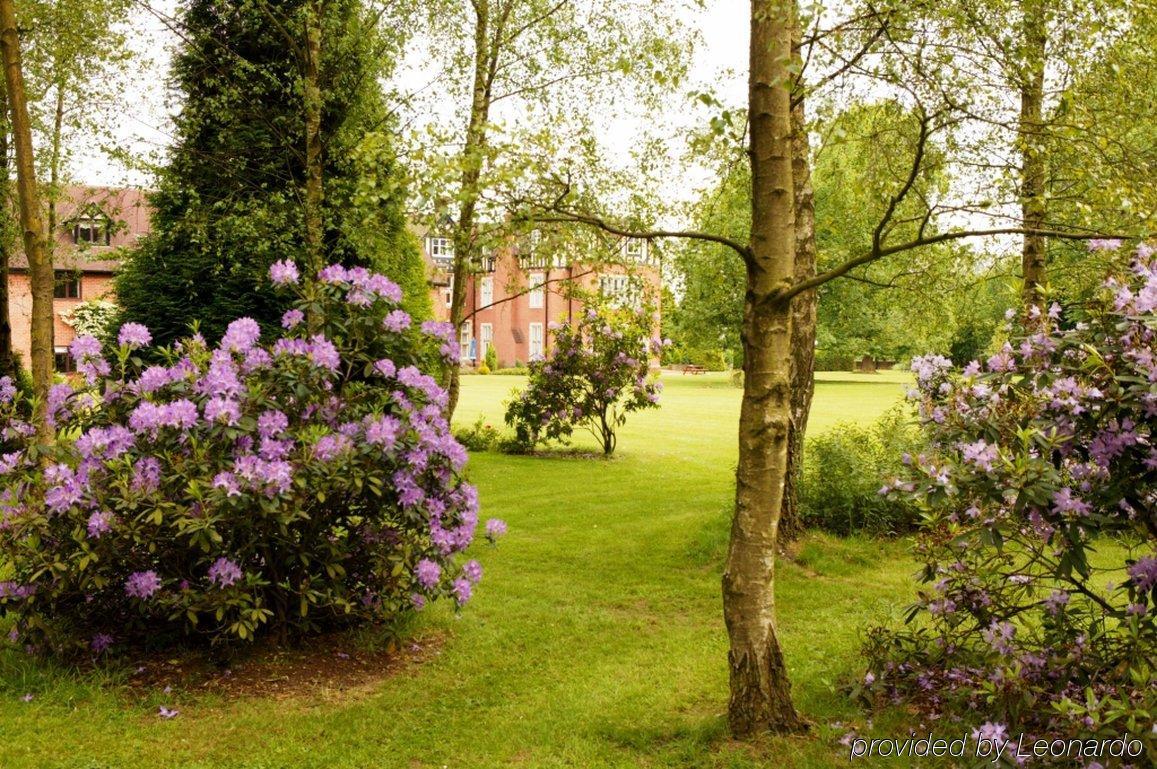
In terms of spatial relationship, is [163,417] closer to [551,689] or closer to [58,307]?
[551,689]

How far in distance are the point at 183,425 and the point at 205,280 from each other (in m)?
10.3

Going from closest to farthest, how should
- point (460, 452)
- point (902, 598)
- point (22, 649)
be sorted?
point (22, 649)
point (460, 452)
point (902, 598)

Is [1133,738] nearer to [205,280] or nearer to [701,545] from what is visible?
[701,545]

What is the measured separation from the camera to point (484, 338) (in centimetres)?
6034

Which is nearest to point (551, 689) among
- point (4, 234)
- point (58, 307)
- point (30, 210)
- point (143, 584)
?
point (143, 584)

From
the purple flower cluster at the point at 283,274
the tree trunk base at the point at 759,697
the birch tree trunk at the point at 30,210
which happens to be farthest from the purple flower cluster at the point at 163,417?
the tree trunk base at the point at 759,697

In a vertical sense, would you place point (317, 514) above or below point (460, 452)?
below

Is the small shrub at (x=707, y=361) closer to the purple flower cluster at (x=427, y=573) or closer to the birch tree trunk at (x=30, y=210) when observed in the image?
the birch tree trunk at (x=30, y=210)

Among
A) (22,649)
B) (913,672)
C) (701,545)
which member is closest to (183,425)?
(22,649)

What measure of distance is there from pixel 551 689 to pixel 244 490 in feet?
7.28

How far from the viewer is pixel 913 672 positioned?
15.3ft

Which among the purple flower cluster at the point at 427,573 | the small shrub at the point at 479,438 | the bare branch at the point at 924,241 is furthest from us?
the small shrub at the point at 479,438

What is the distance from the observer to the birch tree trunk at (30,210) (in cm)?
739

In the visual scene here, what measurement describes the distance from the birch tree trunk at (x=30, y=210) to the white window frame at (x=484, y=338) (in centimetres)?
5089
